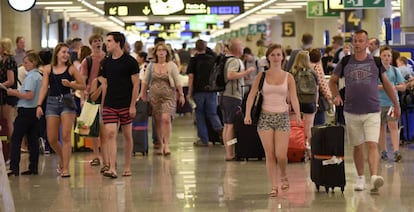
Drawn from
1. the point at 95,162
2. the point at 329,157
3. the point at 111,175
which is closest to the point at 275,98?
the point at 329,157

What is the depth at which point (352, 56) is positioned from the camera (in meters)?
11.8

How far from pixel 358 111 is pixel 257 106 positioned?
1.16 metres

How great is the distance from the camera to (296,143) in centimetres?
1488

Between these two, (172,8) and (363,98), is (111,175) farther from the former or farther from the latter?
(172,8)

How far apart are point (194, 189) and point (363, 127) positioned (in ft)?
7.08

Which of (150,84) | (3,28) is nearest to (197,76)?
(150,84)

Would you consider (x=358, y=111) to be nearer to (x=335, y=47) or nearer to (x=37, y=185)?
(x=37, y=185)

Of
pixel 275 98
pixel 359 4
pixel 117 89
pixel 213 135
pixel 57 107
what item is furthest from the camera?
pixel 359 4

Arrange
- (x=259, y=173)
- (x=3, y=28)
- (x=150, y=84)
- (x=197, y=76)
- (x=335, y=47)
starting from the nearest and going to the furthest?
1. (x=259, y=173)
2. (x=150, y=84)
3. (x=197, y=76)
4. (x=335, y=47)
5. (x=3, y=28)

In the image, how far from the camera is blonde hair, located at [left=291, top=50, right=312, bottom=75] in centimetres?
1447

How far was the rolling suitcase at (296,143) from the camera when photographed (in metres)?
14.8

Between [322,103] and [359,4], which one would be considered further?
[359,4]

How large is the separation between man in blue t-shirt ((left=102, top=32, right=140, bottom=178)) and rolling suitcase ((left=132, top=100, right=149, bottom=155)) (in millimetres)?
3623

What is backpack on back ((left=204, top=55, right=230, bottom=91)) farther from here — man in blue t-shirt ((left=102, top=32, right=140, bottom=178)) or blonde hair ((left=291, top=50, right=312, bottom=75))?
man in blue t-shirt ((left=102, top=32, right=140, bottom=178))
